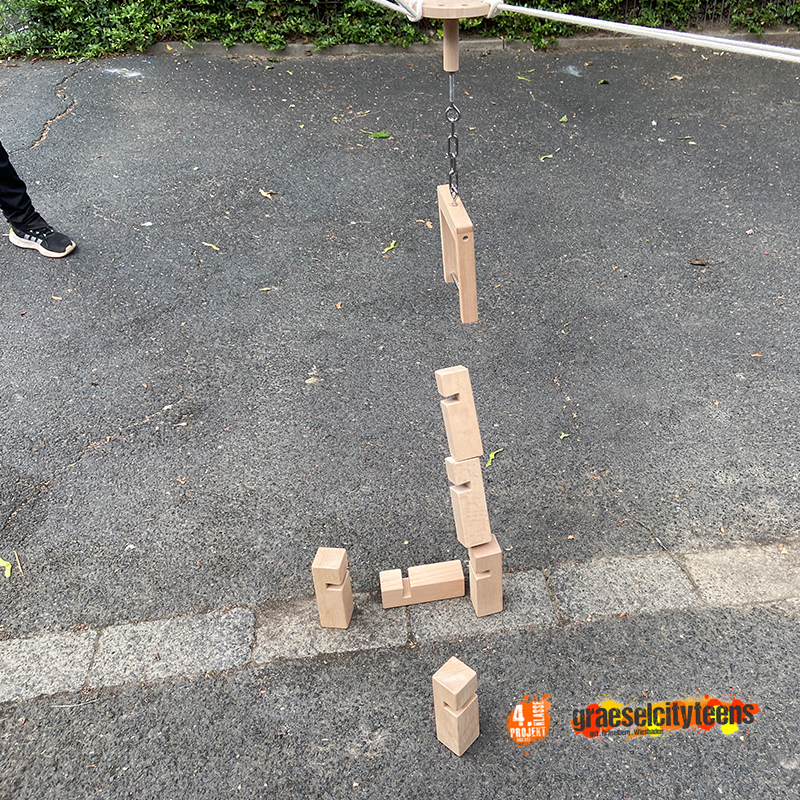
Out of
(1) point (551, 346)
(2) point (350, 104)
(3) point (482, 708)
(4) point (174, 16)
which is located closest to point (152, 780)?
(3) point (482, 708)

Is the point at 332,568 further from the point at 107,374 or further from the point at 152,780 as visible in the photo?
the point at 107,374

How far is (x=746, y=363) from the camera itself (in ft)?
12.6

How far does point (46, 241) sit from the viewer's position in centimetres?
471

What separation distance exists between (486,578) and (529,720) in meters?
0.48

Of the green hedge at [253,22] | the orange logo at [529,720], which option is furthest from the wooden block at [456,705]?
the green hedge at [253,22]

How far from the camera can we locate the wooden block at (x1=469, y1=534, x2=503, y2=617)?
2561 mm

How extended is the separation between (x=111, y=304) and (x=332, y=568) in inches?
104

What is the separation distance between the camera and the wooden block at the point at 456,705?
7.12ft

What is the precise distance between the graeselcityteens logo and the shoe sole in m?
4.09

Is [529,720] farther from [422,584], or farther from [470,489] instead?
[470,489]

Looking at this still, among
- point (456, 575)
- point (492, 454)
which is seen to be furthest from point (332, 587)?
point (492, 454)

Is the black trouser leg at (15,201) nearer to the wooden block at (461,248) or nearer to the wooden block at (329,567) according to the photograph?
the wooden block at (461,248)

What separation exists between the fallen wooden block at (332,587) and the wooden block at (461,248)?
95 cm

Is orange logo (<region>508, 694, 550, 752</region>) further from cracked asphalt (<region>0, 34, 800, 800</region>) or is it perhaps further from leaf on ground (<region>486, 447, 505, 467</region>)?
leaf on ground (<region>486, 447, 505, 467</region>)
